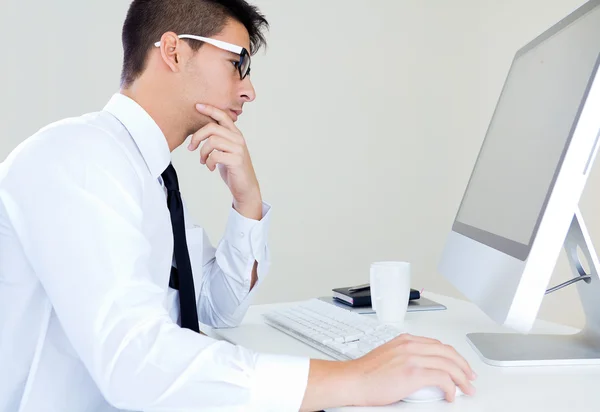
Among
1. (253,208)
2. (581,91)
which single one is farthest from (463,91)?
(581,91)

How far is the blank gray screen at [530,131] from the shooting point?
0.90 metres

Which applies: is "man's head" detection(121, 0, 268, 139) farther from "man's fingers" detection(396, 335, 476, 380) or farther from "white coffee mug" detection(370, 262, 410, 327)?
"man's fingers" detection(396, 335, 476, 380)

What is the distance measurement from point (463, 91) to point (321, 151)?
1.00m

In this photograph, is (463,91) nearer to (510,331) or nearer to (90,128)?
(510,331)

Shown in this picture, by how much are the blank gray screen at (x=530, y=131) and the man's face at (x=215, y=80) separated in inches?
20.4

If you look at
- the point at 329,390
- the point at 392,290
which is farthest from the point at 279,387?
the point at 392,290

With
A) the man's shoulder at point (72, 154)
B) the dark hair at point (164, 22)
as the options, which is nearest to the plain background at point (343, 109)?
the dark hair at point (164, 22)

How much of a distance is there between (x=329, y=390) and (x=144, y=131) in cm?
63

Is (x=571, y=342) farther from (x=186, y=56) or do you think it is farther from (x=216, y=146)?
(x=186, y=56)

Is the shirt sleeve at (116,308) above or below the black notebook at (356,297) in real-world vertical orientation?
above

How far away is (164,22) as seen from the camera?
1333 millimetres

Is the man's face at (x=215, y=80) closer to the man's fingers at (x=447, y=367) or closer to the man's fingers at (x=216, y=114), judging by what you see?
the man's fingers at (x=216, y=114)

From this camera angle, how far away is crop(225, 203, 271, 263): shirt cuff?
4.66 ft

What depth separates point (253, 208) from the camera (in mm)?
1422
